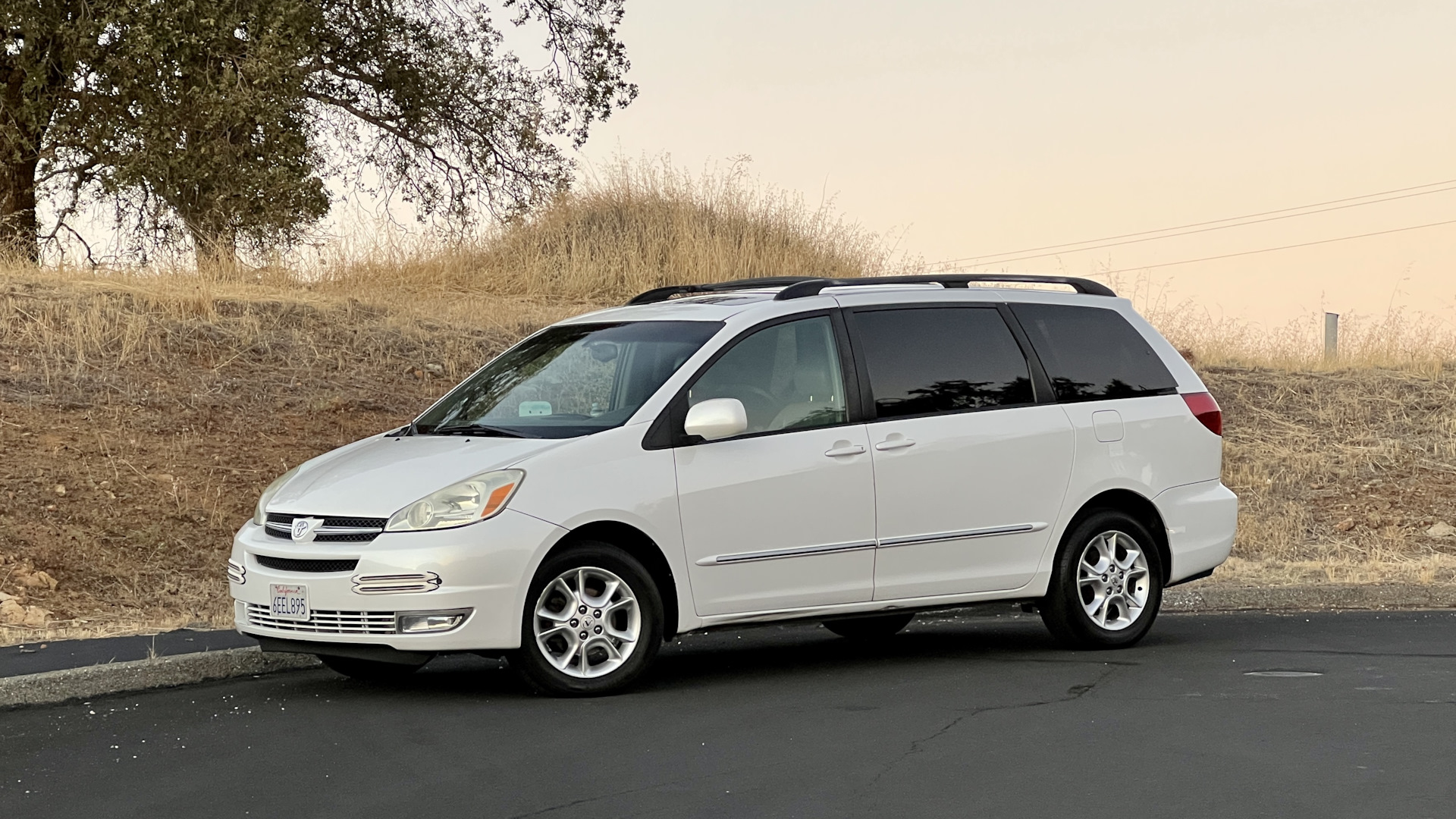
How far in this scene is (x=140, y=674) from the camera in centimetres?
811

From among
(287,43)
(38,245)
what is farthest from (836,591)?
(38,245)

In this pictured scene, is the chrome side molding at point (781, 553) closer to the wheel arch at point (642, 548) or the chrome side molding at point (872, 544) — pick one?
the chrome side molding at point (872, 544)

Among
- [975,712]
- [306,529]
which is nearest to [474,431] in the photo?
[306,529]

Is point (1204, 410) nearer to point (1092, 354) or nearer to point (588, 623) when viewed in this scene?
point (1092, 354)

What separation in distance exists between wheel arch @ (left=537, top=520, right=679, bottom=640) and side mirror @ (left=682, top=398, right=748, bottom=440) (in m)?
0.53

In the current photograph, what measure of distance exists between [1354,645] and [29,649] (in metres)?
6.89

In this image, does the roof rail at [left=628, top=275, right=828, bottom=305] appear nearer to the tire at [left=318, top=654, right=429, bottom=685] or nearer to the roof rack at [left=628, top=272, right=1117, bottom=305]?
the roof rack at [left=628, top=272, right=1117, bottom=305]

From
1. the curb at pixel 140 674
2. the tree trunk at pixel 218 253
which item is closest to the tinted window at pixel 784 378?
the curb at pixel 140 674

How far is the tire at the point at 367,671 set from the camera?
8.31 m

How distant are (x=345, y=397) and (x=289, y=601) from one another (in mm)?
8987

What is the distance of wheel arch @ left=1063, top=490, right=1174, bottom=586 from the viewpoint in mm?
9250

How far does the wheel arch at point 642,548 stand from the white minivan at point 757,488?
0.05 feet

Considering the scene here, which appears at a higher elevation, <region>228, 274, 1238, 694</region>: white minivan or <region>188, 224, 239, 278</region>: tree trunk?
<region>188, 224, 239, 278</region>: tree trunk

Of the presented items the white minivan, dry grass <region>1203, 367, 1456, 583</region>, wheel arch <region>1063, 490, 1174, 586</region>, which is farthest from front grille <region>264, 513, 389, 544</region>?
dry grass <region>1203, 367, 1456, 583</region>
